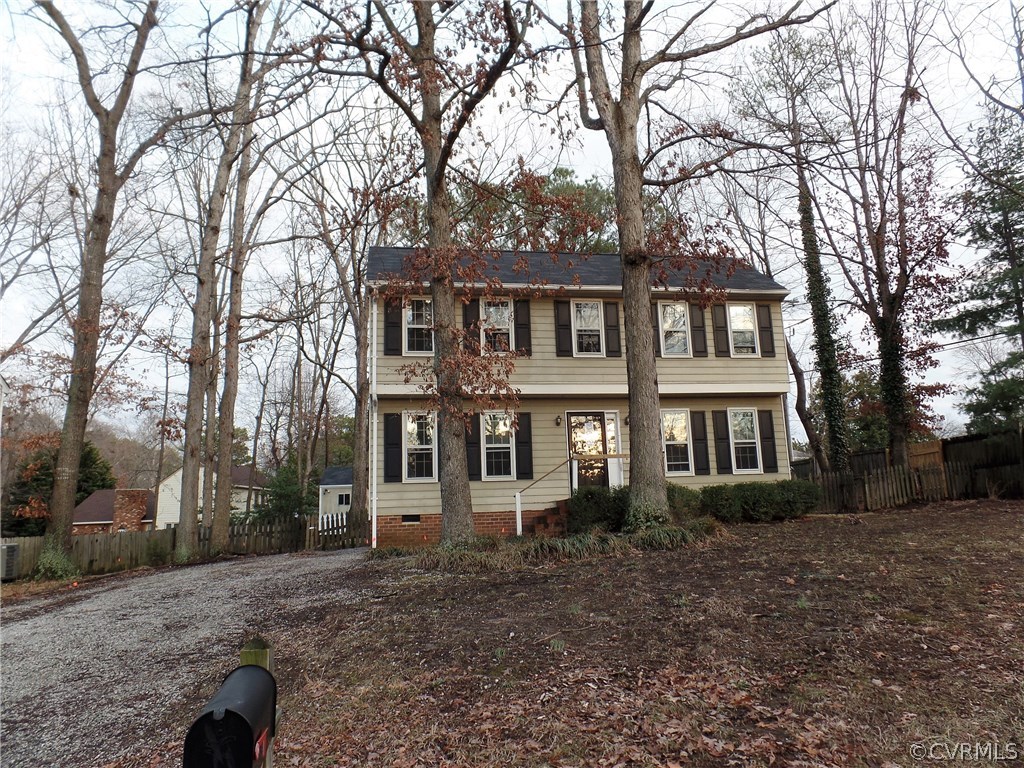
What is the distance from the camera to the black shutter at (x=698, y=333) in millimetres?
15203

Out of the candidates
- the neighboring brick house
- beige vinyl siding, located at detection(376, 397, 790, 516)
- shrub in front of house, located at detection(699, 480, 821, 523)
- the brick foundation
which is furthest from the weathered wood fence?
the neighboring brick house

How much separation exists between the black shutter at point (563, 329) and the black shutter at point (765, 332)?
5023 millimetres

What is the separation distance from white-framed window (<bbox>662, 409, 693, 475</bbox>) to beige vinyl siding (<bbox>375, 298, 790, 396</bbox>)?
2.16 ft

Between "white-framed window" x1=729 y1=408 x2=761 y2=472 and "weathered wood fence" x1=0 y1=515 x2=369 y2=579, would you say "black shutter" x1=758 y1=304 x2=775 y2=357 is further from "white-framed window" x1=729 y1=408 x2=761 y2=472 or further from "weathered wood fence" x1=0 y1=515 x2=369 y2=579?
"weathered wood fence" x1=0 y1=515 x2=369 y2=579

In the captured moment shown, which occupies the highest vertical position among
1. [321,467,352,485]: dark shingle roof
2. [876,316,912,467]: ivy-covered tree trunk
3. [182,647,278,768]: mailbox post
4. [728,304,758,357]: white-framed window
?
[728,304,758,357]: white-framed window

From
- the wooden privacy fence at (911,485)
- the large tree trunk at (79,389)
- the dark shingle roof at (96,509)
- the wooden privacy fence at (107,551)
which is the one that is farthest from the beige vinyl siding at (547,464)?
the dark shingle roof at (96,509)

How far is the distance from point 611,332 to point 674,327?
172 cm

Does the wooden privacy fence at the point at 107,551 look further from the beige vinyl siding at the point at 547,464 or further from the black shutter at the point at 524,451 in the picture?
the black shutter at the point at 524,451

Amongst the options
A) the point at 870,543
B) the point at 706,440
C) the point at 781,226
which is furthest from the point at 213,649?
the point at 781,226

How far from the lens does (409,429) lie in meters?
13.8

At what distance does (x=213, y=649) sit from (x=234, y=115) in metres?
13.4

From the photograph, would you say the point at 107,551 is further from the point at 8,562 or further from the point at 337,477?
the point at 337,477

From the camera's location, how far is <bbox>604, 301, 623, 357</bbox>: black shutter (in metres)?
14.9

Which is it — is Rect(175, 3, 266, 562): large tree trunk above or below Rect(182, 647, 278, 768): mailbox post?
above
